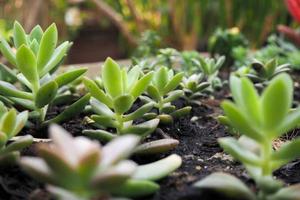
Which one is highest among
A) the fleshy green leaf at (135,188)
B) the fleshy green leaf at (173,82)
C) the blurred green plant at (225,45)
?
the blurred green plant at (225,45)

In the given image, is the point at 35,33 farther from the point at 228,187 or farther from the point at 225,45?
the point at 225,45

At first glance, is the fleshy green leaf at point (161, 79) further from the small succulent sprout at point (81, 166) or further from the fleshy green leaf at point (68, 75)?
the small succulent sprout at point (81, 166)

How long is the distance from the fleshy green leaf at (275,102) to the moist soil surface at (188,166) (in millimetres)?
101

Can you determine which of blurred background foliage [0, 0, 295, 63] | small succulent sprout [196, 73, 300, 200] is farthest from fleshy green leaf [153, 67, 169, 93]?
blurred background foliage [0, 0, 295, 63]

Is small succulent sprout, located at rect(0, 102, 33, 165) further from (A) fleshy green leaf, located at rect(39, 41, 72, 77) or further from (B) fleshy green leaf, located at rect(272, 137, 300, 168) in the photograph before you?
(B) fleshy green leaf, located at rect(272, 137, 300, 168)

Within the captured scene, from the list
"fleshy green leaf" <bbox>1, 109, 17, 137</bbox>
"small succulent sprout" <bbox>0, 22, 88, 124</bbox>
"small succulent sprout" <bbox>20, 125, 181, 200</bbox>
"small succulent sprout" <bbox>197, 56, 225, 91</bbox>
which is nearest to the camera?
"small succulent sprout" <bbox>20, 125, 181, 200</bbox>

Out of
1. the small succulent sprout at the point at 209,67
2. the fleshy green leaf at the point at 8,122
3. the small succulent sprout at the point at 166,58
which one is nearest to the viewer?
the fleshy green leaf at the point at 8,122

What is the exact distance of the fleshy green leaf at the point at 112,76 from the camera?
56cm

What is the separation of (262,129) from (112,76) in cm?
22

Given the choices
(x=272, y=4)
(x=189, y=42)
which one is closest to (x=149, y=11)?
(x=189, y=42)

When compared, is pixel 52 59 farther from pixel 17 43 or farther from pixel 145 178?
pixel 145 178

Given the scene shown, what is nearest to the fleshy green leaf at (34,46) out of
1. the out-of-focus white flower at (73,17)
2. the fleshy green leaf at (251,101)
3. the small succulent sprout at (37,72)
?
the small succulent sprout at (37,72)

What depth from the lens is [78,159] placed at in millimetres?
367

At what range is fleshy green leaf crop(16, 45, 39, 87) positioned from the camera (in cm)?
58
